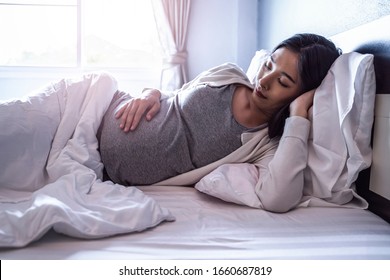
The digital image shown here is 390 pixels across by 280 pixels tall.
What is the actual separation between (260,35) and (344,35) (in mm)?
1354

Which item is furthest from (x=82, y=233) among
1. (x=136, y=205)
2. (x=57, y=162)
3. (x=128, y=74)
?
(x=128, y=74)

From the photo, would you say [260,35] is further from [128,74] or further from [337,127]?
[337,127]

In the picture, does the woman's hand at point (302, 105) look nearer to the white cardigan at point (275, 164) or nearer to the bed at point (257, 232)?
the white cardigan at point (275, 164)

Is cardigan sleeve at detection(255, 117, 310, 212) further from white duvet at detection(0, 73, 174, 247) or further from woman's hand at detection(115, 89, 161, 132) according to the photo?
woman's hand at detection(115, 89, 161, 132)

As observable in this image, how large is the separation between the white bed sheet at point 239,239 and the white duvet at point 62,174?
0.03 meters

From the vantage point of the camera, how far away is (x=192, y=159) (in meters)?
1.03

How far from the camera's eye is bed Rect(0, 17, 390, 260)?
610 mm

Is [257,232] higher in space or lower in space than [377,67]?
lower

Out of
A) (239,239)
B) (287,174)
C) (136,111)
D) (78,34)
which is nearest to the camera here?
(239,239)

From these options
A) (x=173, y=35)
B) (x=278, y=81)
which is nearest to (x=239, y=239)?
(x=278, y=81)

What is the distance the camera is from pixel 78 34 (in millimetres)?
2662

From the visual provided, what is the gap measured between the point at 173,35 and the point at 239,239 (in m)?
2.16

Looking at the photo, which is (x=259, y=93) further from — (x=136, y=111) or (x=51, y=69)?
(x=51, y=69)

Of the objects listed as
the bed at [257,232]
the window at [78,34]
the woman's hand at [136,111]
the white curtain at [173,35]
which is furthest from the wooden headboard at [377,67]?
the window at [78,34]
